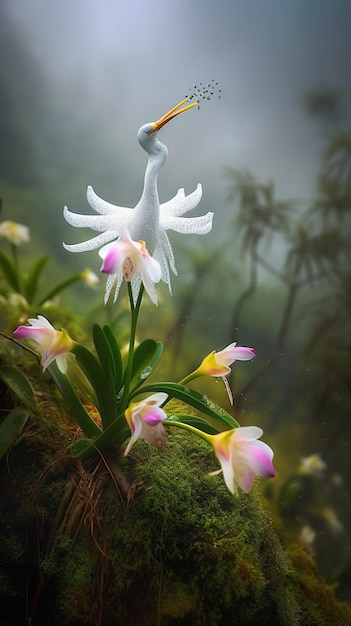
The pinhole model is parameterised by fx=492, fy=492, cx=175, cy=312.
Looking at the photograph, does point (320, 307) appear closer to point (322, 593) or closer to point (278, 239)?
point (278, 239)

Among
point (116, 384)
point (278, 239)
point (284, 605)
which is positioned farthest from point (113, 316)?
point (284, 605)

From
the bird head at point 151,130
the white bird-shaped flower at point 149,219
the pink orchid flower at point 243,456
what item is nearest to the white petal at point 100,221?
the white bird-shaped flower at point 149,219

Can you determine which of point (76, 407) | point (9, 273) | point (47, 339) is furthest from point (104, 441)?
point (9, 273)

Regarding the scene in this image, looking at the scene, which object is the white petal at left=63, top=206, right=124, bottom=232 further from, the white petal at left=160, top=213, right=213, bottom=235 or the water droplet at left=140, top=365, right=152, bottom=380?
the water droplet at left=140, top=365, right=152, bottom=380

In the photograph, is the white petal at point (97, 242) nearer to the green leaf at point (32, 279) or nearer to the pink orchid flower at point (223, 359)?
the pink orchid flower at point (223, 359)

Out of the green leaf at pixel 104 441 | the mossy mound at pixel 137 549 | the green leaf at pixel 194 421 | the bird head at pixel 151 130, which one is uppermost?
the bird head at pixel 151 130
